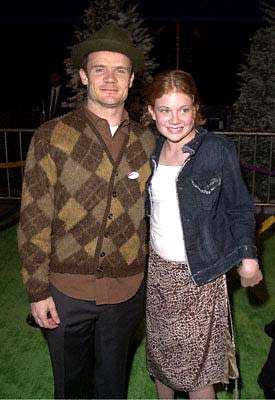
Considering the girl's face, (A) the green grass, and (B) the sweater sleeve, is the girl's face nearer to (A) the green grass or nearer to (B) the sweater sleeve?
(B) the sweater sleeve

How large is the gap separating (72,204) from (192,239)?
60 centimetres

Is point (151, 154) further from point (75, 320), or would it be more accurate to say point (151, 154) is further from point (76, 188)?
point (75, 320)

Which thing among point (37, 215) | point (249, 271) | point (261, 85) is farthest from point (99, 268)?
point (261, 85)

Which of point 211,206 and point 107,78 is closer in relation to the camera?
point 107,78

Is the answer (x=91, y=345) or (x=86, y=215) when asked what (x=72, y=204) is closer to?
(x=86, y=215)

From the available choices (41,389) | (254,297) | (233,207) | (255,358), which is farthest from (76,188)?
(254,297)

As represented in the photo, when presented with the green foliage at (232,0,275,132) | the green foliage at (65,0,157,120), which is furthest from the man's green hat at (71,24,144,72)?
the green foliage at (232,0,275,132)

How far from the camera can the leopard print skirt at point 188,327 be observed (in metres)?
2.34

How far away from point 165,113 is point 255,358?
6.90 ft

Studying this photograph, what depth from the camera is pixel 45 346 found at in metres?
3.63

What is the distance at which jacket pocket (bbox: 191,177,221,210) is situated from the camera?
2223 mm

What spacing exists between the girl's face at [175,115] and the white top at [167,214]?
164mm

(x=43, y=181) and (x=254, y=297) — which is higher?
(x=43, y=181)

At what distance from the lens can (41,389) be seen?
10.0ft
